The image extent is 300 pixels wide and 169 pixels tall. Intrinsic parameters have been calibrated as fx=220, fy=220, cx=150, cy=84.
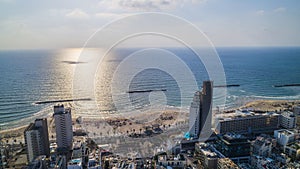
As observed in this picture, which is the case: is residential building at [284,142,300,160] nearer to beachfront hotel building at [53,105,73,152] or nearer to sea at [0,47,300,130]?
sea at [0,47,300,130]

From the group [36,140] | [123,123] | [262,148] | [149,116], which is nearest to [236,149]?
[262,148]

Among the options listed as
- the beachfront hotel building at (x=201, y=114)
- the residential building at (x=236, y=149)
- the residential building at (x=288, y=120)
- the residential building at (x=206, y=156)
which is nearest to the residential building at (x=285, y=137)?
the residential building at (x=288, y=120)

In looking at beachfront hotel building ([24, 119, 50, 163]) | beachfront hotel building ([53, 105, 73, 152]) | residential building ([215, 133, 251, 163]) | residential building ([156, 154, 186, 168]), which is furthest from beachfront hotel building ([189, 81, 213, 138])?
beachfront hotel building ([24, 119, 50, 163])

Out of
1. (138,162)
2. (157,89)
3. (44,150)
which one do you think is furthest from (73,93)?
(138,162)

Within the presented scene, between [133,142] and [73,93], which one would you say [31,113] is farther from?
[133,142]

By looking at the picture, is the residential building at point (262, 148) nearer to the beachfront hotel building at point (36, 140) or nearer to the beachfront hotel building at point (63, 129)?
the beachfront hotel building at point (63, 129)

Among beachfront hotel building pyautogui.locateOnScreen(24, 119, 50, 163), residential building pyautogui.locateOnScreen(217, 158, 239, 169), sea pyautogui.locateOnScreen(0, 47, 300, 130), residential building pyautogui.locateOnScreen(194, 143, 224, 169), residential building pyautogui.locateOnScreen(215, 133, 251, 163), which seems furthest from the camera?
sea pyautogui.locateOnScreen(0, 47, 300, 130)
